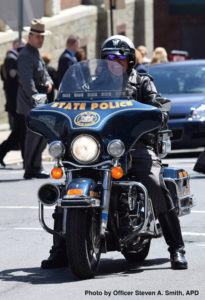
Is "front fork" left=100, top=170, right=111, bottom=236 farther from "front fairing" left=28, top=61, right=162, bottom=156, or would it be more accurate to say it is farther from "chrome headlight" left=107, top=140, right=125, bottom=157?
"front fairing" left=28, top=61, right=162, bottom=156

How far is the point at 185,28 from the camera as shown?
→ 46406mm

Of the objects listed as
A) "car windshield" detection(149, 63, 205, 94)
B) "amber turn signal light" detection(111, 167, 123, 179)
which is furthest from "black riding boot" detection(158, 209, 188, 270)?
"car windshield" detection(149, 63, 205, 94)

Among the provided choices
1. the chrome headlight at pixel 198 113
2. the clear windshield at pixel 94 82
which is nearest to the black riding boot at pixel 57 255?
the clear windshield at pixel 94 82

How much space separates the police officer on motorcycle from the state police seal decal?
0.40 metres

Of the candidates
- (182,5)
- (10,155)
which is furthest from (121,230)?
(182,5)

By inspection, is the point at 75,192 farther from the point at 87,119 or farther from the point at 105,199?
the point at 87,119

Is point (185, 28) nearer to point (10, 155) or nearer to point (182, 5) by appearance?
point (182, 5)

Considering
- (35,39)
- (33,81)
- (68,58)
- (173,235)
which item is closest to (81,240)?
(173,235)

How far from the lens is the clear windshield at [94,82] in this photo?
8.00 metres

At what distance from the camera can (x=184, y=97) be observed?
61.6 ft

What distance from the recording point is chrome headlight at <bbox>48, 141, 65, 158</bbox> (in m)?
7.67

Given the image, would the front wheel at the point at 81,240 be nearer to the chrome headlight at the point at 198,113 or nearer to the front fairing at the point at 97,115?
the front fairing at the point at 97,115

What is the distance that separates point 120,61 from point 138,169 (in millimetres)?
809

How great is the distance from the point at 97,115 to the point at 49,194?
65 centimetres
